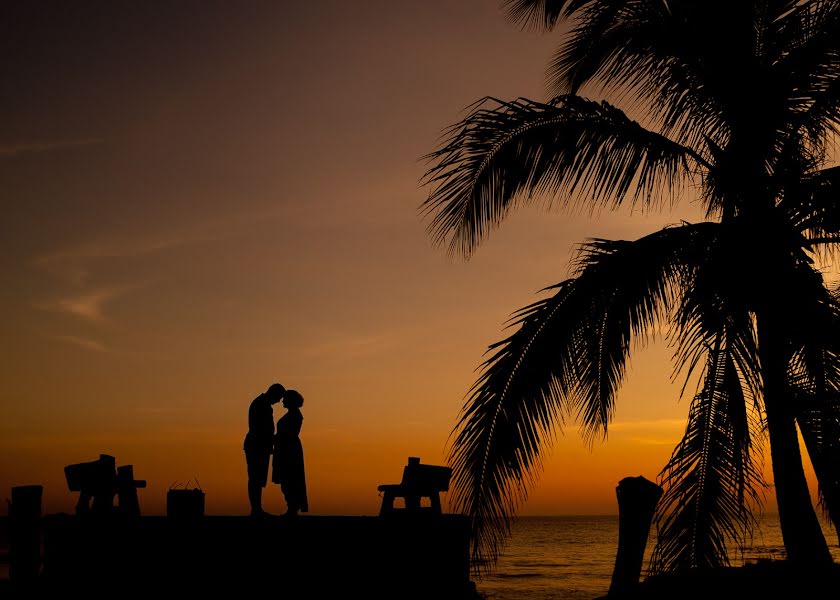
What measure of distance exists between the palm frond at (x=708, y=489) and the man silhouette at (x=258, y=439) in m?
5.28

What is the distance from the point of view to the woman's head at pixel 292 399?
11.1 m

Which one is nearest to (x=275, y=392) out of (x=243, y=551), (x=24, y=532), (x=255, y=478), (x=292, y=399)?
(x=292, y=399)

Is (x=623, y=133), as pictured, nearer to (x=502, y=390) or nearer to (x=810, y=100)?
(x=810, y=100)

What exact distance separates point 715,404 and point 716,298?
71.7 inches

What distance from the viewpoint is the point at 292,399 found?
11109 millimetres

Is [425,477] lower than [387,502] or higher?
higher

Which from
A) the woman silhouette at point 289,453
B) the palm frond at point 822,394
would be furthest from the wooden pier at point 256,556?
the palm frond at point 822,394

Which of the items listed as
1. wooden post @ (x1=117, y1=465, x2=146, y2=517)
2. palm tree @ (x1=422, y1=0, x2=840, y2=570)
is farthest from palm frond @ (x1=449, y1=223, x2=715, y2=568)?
wooden post @ (x1=117, y1=465, x2=146, y2=517)

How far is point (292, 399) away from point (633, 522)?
5.75 meters

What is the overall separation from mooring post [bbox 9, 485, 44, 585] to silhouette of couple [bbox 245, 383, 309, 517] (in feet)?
12.0

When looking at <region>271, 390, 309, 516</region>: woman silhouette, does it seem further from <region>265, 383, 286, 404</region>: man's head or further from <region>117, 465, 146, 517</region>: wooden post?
<region>117, 465, 146, 517</region>: wooden post

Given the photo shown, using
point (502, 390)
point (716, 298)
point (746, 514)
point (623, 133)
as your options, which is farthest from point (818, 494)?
point (623, 133)

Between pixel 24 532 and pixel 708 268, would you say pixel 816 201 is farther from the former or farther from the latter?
pixel 24 532

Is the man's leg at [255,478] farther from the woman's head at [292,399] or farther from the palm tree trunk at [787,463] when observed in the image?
the palm tree trunk at [787,463]
